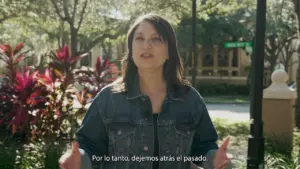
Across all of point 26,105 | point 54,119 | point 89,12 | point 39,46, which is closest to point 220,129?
point 54,119

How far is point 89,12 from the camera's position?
12.6m

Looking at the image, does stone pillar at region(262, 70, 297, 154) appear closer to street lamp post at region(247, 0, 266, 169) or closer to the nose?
street lamp post at region(247, 0, 266, 169)

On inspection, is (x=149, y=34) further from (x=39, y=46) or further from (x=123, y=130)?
(x=39, y=46)

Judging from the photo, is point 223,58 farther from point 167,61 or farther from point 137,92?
point 137,92

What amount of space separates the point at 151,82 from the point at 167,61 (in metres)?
0.17

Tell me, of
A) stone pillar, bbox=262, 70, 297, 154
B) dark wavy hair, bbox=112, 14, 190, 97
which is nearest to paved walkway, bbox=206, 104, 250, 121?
stone pillar, bbox=262, 70, 297, 154

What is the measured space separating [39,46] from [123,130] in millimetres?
28057

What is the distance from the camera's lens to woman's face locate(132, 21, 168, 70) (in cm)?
212

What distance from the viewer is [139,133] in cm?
207

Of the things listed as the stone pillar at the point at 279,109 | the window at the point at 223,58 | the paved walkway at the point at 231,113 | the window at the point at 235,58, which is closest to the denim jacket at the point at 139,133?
the stone pillar at the point at 279,109

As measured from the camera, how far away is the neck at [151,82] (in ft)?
7.20

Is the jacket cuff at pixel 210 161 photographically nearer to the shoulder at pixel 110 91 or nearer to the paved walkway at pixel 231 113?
the shoulder at pixel 110 91

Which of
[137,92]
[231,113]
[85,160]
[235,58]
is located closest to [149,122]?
[137,92]

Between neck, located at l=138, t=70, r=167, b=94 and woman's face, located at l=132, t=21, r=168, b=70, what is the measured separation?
0.05 metres
